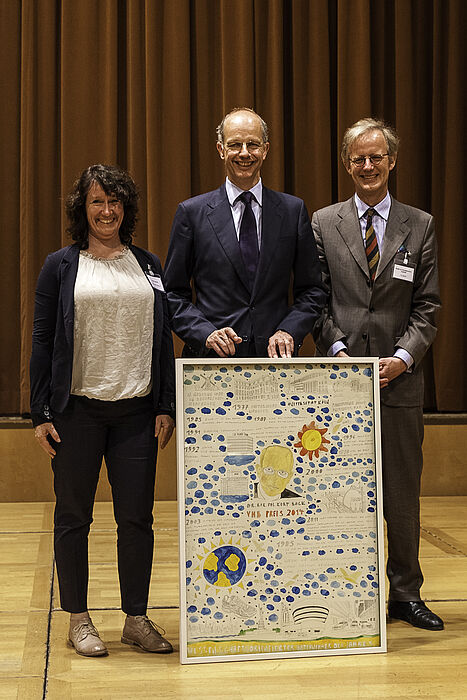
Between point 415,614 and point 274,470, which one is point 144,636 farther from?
point 415,614

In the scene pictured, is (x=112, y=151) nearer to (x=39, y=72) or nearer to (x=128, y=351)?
(x=39, y=72)

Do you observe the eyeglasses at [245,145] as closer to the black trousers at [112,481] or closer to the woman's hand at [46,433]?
the black trousers at [112,481]

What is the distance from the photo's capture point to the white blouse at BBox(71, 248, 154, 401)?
2.55 metres

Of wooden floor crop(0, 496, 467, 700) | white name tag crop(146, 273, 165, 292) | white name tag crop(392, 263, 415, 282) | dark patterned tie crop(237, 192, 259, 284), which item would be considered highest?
dark patterned tie crop(237, 192, 259, 284)

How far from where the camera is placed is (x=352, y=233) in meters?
2.89

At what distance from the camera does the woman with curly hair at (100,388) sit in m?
2.55

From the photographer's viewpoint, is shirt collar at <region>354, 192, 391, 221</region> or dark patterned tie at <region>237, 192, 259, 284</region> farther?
shirt collar at <region>354, 192, 391, 221</region>

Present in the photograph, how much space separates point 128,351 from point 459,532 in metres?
2.40

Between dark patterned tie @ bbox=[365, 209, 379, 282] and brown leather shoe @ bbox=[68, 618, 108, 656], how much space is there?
1.40 meters

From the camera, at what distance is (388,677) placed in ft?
7.84

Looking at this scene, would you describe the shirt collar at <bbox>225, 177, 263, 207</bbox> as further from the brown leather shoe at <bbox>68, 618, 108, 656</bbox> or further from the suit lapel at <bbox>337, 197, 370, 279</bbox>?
the brown leather shoe at <bbox>68, 618, 108, 656</bbox>

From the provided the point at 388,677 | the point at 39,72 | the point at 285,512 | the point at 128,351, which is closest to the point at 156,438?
the point at 128,351

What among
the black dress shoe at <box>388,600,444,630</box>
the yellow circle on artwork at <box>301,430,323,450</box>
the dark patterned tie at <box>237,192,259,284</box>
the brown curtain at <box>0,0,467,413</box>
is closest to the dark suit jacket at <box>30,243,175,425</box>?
the dark patterned tie at <box>237,192,259,284</box>

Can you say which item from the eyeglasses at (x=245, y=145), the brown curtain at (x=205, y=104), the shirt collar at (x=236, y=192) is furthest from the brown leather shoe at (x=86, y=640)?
the brown curtain at (x=205, y=104)
